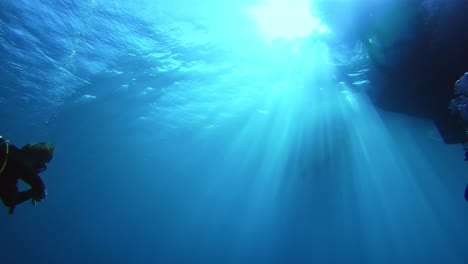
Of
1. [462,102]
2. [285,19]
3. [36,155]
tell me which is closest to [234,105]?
[285,19]

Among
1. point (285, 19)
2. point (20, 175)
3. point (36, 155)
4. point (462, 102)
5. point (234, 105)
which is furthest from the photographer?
point (234, 105)

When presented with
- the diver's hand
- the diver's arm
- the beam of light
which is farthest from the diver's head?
the beam of light

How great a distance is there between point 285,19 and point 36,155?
10.8m

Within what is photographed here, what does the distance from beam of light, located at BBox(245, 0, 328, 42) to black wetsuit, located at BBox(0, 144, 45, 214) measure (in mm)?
10235

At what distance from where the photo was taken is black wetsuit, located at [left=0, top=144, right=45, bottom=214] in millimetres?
3346

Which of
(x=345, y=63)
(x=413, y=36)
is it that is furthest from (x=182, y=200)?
(x=413, y=36)

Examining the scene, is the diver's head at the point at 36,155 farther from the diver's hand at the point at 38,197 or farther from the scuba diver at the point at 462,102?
the scuba diver at the point at 462,102

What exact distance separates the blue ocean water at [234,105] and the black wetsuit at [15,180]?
9.05 meters

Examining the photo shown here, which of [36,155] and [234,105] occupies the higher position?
[234,105]

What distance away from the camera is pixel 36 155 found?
3600 millimetres

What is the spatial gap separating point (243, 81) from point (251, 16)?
610 centimetres

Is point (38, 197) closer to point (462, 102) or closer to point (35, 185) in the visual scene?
point (35, 185)

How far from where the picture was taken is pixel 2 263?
46.7 metres

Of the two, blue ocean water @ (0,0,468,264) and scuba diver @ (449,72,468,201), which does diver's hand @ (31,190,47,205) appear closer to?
scuba diver @ (449,72,468,201)
